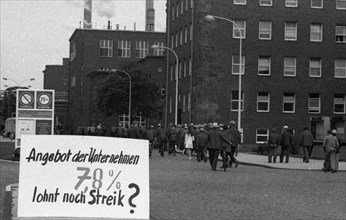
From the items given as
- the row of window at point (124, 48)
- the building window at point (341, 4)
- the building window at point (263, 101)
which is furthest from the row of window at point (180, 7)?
the row of window at point (124, 48)

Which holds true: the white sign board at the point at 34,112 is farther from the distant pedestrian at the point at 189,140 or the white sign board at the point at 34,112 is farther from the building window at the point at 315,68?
the building window at the point at 315,68

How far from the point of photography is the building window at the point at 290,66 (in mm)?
62625

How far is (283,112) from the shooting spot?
62.5 m

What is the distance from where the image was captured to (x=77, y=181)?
535cm

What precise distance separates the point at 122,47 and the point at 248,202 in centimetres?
10794

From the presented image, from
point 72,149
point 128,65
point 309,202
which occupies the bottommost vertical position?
point 309,202

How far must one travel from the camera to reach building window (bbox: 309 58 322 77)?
63062 millimetres

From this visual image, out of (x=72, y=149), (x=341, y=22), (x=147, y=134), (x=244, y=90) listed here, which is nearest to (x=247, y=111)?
(x=244, y=90)

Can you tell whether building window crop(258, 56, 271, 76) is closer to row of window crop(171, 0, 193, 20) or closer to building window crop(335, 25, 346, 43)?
building window crop(335, 25, 346, 43)

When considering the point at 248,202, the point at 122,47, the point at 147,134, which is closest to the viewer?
the point at 248,202

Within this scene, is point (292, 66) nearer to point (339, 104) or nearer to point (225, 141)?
point (339, 104)

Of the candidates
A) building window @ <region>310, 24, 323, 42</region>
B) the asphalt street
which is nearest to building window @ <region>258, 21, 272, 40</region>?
building window @ <region>310, 24, 323, 42</region>

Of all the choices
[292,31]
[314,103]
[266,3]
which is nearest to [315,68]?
[314,103]

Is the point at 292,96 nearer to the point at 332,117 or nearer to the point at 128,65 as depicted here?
the point at 332,117
